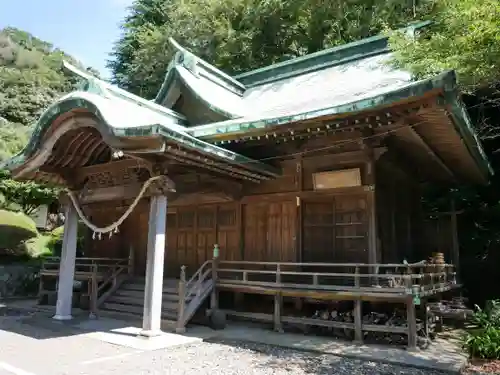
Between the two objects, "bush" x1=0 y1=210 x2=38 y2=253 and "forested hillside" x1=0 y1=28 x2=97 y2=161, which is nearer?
"bush" x1=0 y1=210 x2=38 y2=253

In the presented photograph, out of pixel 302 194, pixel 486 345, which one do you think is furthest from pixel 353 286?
pixel 486 345

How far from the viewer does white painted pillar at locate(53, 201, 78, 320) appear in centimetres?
1023

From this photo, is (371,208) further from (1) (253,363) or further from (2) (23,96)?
(2) (23,96)

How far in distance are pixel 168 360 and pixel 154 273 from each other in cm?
202

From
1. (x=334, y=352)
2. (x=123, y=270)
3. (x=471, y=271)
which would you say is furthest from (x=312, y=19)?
(x=334, y=352)

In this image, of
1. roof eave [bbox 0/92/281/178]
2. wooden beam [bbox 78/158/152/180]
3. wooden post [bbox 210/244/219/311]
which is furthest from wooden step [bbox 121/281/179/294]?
roof eave [bbox 0/92/281/178]

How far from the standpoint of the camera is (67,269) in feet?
34.2

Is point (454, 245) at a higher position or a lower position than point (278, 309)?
higher

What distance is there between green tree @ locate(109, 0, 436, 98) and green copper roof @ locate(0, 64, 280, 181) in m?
11.6

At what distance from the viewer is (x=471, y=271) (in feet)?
45.5

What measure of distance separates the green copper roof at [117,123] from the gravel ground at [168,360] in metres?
3.69

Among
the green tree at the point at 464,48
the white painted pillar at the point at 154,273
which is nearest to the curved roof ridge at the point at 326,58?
the green tree at the point at 464,48

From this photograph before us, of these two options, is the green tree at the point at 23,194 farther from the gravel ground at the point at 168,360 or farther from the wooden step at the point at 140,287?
the gravel ground at the point at 168,360

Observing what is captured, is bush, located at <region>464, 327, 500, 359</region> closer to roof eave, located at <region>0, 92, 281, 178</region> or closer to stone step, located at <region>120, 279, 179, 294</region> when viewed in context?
roof eave, located at <region>0, 92, 281, 178</region>
